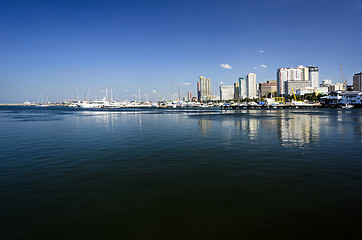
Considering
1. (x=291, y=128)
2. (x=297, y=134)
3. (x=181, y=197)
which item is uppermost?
(x=291, y=128)

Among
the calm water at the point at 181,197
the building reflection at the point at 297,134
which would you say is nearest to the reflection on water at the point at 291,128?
the building reflection at the point at 297,134

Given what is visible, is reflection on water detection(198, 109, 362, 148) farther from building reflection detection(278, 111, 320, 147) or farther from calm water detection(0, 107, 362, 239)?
calm water detection(0, 107, 362, 239)

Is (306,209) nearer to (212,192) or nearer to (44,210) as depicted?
(212,192)

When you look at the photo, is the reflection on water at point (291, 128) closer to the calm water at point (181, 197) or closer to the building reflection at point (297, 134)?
the building reflection at point (297, 134)

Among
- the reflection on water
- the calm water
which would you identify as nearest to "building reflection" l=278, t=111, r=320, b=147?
the reflection on water

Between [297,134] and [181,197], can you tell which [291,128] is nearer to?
[297,134]

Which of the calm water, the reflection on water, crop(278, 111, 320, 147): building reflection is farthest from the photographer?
the reflection on water

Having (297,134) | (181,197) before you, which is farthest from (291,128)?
(181,197)

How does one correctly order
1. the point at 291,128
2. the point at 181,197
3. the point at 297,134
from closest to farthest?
1. the point at 181,197
2. the point at 297,134
3. the point at 291,128

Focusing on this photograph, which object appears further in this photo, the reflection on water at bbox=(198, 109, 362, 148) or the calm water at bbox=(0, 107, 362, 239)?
the reflection on water at bbox=(198, 109, 362, 148)

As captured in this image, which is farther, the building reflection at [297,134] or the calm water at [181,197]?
the building reflection at [297,134]

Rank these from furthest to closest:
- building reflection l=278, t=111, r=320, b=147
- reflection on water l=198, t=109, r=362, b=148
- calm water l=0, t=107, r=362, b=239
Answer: reflection on water l=198, t=109, r=362, b=148 < building reflection l=278, t=111, r=320, b=147 < calm water l=0, t=107, r=362, b=239

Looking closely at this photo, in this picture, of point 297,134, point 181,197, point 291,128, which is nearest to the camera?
point 181,197

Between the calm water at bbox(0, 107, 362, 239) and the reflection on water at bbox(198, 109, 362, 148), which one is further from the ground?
the reflection on water at bbox(198, 109, 362, 148)
